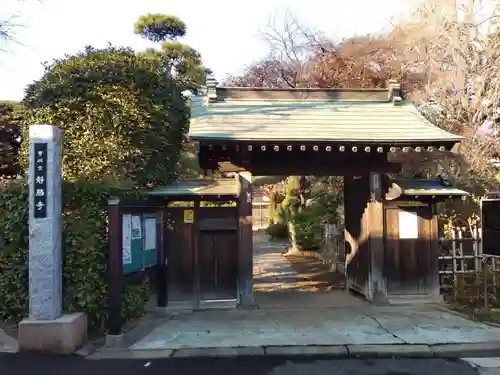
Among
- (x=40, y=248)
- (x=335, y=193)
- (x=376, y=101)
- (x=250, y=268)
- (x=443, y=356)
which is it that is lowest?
(x=443, y=356)

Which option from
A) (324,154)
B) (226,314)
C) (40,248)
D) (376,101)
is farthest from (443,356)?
(376,101)

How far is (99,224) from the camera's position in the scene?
25.4 feet

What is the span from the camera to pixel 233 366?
6.38 m

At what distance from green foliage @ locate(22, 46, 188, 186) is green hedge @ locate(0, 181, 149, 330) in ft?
5.14

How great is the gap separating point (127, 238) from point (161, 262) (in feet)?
6.00

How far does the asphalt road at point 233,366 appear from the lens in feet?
20.1

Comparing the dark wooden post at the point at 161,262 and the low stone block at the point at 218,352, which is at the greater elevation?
the dark wooden post at the point at 161,262

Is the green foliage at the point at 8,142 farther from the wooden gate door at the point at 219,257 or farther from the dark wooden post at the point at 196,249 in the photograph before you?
the wooden gate door at the point at 219,257

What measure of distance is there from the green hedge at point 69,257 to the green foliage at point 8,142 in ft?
31.3

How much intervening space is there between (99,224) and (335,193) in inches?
462

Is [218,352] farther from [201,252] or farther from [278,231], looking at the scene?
[278,231]

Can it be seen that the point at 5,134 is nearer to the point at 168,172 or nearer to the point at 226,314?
the point at 168,172

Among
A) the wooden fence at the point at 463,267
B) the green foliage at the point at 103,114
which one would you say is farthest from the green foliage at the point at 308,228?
the green foliage at the point at 103,114

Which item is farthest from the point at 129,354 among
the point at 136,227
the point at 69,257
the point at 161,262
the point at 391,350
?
the point at 391,350
